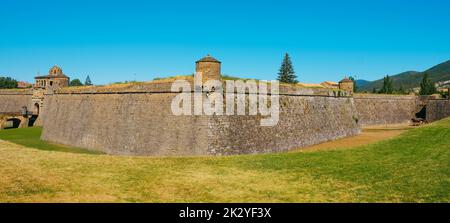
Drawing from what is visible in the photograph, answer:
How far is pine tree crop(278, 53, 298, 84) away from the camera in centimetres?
7081

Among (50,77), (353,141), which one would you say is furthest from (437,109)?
(50,77)

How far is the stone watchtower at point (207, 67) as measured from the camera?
19938mm

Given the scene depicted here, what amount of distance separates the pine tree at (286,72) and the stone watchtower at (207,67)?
5206 cm

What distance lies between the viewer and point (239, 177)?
12.3 m

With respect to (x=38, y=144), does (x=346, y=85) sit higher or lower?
higher

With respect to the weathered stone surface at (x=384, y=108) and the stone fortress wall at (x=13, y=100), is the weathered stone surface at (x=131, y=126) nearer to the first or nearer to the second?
the stone fortress wall at (x=13, y=100)

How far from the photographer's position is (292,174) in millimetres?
12602

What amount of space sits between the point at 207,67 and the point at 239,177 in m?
9.00

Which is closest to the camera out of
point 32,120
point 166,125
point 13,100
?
point 166,125

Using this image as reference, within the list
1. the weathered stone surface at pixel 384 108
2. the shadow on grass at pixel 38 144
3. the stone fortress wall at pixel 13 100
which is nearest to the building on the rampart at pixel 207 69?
the shadow on grass at pixel 38 144

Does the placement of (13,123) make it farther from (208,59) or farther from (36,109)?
(208,59)
